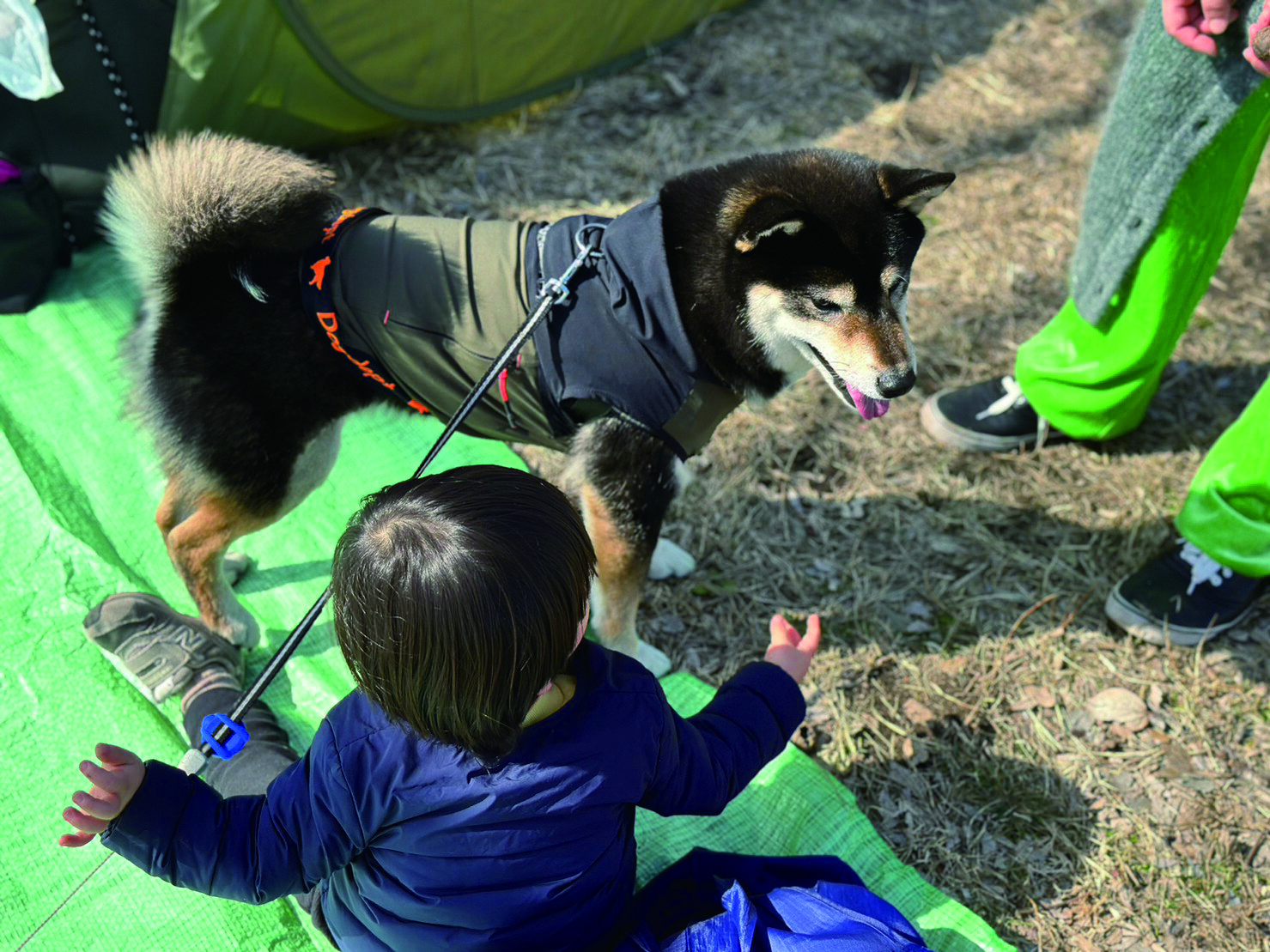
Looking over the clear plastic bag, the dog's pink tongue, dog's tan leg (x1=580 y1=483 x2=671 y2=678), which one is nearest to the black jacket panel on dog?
dog's tan leg (x1=580 y1=483 x2=671 y2=678)

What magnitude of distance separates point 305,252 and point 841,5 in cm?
427

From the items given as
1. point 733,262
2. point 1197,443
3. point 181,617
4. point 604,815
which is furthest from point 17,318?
point 1197,443

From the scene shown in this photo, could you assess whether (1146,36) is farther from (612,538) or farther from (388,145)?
(388,145)

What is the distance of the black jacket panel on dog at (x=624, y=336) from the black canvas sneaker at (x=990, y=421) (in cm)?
149

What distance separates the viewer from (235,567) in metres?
2.89

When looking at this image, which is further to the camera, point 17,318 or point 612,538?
point 17,318

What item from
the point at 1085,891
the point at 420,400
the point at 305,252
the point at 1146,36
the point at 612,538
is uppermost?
the point at 305,252

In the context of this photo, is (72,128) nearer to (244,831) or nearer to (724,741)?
(244,831)

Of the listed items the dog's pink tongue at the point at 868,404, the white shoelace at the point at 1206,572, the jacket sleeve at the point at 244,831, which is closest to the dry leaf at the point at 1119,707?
the white shoelace at the point at 1206,572

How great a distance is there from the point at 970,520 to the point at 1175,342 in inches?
32.5

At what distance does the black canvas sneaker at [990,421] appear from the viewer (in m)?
3.40

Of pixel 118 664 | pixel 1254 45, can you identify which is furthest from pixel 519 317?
pixel 1254 45

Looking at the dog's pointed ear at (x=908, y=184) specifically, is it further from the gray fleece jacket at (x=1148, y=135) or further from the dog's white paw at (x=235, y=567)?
the dog's white paw at (x=235, y=567)

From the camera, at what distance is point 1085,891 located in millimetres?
2363
